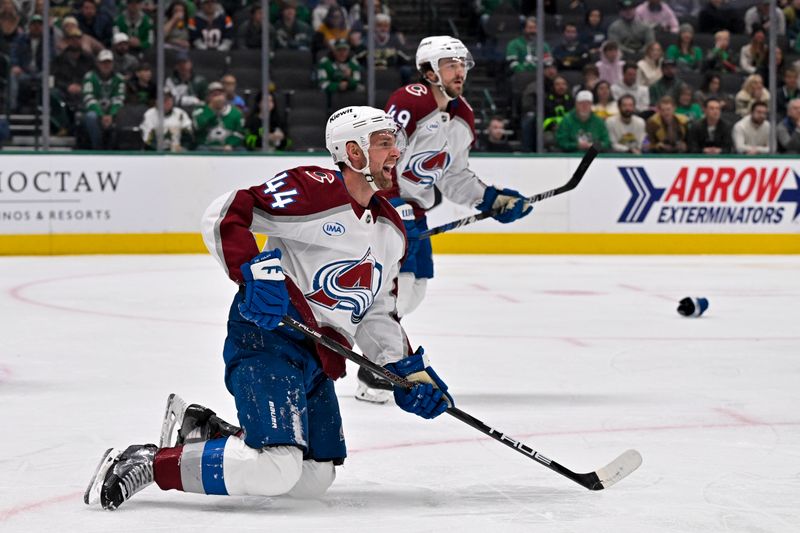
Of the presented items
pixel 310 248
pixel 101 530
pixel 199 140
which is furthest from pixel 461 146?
pixel 199 140

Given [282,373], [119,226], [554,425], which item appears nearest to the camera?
[282,373]

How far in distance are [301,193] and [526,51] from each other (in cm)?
802

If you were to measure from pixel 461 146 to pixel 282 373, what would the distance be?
235 cm

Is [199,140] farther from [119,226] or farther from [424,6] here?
[424,6]

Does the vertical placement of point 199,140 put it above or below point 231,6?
below

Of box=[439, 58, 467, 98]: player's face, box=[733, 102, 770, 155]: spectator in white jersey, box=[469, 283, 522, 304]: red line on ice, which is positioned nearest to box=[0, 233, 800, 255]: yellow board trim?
box=[733, 102, 770, 155]: spectator in white jersey

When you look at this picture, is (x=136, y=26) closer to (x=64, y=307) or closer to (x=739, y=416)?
(x=64, y=307)

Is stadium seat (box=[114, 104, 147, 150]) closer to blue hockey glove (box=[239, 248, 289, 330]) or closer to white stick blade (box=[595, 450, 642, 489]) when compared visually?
white stick blade (box=[595, 450, 642, 489])

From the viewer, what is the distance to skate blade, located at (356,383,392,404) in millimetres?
4406

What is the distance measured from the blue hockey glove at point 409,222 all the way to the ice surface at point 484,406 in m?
0.49

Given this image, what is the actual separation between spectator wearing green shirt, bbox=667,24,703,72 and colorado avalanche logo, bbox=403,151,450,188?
652 cm

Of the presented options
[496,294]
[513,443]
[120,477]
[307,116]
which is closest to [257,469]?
[120,477]

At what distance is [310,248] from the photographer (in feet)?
10.1

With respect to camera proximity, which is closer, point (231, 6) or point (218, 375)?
point (218, 375)
